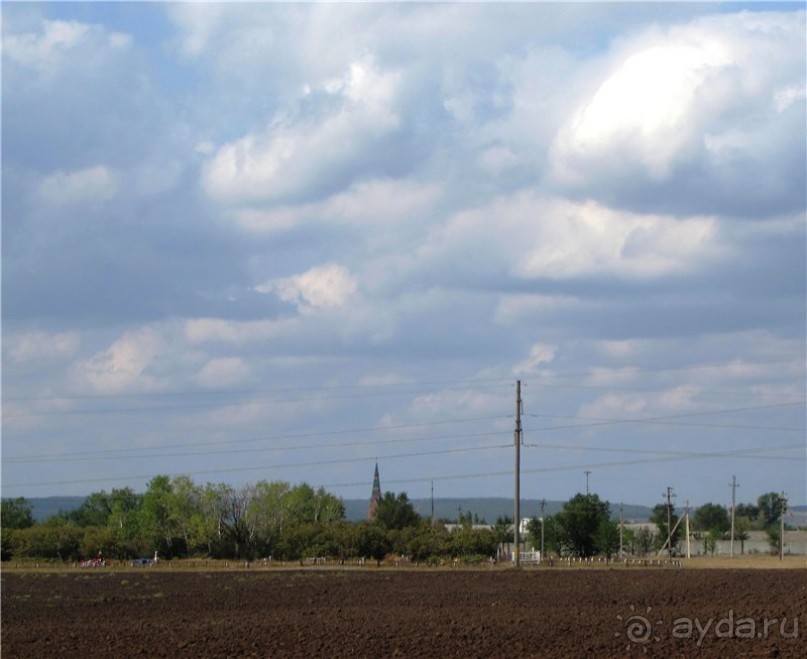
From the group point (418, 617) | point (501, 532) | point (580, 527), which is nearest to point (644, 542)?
point (580, 527)

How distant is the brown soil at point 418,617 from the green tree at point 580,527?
6075 centimetres

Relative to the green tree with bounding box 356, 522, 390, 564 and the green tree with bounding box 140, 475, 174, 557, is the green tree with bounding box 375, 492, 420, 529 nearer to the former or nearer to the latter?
the green tree with bounding box 140, 475, 174, 557

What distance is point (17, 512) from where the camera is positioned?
500 feet

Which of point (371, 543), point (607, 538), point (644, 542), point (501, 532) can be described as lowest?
point (644, 542)

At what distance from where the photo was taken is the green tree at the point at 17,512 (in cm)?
14432

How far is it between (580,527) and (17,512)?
254 feet

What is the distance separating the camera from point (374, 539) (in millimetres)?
95125

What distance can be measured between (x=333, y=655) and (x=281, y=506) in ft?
282

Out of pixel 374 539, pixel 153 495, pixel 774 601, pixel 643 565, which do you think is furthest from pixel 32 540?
pixel 774 601

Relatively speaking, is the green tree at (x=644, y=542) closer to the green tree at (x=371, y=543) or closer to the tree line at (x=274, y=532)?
the tree line at (x=274, y=532)

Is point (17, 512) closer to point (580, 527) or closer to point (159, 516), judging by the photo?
point (159, 516)

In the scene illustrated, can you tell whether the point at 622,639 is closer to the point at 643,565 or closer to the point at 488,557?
the point at 643,565

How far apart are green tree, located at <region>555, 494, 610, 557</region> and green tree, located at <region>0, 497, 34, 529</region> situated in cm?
6775

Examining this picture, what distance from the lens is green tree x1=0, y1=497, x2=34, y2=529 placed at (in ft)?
474
